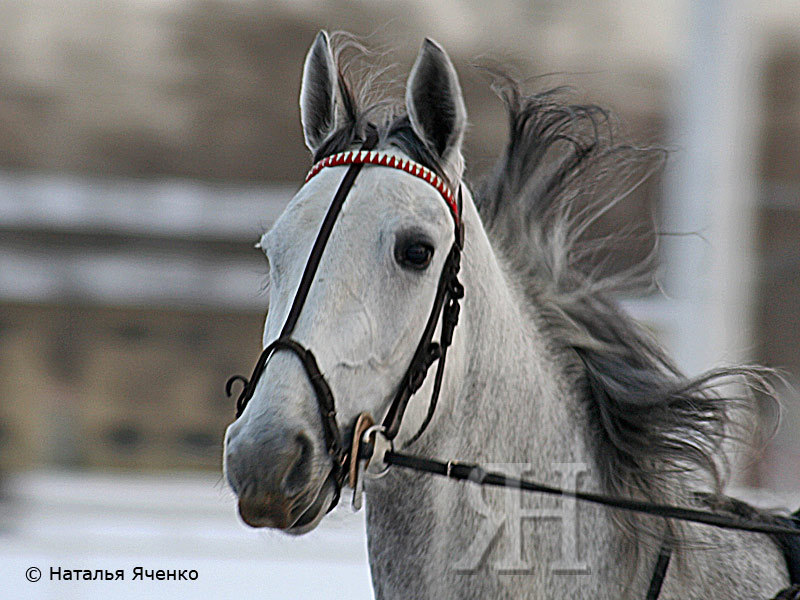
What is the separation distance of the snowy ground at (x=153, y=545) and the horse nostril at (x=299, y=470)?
1507 mm

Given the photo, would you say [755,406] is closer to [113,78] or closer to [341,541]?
[341,541]

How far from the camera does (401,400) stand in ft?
3.32

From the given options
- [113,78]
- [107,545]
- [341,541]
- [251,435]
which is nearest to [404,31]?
[113,78]

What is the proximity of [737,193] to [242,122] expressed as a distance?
161 centimetres

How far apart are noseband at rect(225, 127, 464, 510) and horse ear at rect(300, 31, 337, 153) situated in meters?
0.09

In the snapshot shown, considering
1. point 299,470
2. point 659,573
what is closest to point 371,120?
point 299,470

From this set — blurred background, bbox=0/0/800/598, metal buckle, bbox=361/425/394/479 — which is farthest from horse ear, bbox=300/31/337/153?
blurred background, bbox=0/0/800/598

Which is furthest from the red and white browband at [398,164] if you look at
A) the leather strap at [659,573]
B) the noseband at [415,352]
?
the leather strap at [659,573]

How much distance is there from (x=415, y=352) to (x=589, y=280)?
0.38 m

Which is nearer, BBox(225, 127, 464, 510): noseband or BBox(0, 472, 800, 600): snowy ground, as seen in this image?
BBox(225, 127, 464, 510): noseband

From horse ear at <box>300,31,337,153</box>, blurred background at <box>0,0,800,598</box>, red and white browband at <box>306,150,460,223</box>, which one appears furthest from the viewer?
blurred background at <box>0,0,800,598</box>

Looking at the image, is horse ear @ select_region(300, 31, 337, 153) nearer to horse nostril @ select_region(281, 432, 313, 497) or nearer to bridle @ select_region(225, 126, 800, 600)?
bridle @ select_region(225, 126, 800, 600)

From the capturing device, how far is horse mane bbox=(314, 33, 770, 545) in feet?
3.87

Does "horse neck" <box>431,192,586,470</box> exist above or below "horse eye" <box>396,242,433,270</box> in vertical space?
below
